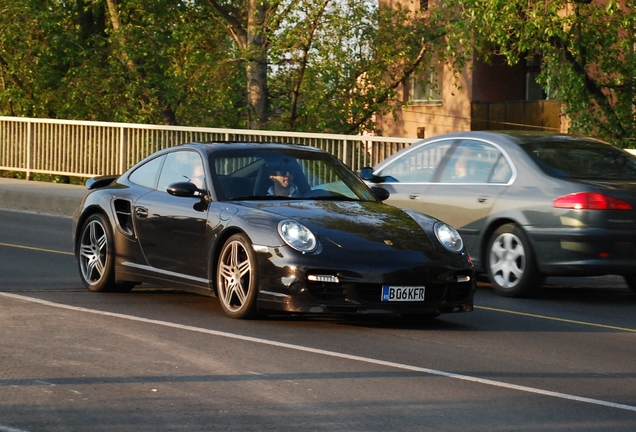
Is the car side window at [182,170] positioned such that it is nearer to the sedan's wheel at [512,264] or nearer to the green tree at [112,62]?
the sedan's wheel at [512,264]

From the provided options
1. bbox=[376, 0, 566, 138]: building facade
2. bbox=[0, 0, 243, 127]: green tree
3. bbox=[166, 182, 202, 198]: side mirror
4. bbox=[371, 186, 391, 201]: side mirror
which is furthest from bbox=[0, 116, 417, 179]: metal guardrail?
bbox=[376, 0, 566, 138]: building facade

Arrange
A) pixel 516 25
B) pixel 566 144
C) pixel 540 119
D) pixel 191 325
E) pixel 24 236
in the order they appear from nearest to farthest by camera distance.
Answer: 1. pixel 191 325
2. pixel 566 144
3. pixel 24 236
4. pixel 516 25
5. pixel 540 119

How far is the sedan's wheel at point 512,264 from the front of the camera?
11391 millimetres

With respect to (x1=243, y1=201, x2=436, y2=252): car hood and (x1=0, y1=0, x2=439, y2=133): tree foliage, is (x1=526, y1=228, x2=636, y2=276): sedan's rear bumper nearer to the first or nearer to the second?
(x1=243, y1=201, x2=436, y2=252): car hood

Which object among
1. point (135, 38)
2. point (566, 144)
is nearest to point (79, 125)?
point (135, 38)

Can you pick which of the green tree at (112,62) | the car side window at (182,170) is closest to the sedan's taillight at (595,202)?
the car side window at (182,170)

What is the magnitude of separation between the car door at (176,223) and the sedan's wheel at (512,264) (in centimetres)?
306

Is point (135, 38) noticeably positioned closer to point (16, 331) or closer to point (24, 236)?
point (24, 236)

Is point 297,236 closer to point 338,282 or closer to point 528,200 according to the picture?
point 338,282

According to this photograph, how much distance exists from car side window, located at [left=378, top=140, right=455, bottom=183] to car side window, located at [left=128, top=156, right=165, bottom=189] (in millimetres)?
2973

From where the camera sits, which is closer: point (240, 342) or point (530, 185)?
point (240, 342)

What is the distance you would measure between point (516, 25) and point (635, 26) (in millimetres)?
2402

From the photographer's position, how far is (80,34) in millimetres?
34719

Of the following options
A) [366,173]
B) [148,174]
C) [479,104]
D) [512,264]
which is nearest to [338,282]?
[148,174]
